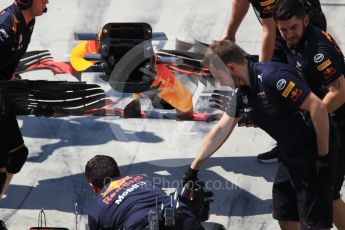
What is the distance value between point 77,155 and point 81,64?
3.60 feet

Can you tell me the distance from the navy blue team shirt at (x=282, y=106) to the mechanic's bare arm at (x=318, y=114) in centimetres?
5

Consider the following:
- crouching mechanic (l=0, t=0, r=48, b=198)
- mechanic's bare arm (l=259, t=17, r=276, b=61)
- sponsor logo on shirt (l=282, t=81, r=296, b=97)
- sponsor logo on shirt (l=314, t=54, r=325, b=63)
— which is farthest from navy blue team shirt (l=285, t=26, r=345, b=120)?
crouching mechanic (l=0, t=0, r=48, b=198)

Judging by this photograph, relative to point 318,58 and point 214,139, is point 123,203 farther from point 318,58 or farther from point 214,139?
point 318,58

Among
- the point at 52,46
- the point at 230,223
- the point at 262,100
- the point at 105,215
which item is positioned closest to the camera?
the point at 105,215

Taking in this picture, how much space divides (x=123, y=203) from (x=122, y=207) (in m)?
0.03

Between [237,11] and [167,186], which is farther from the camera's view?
[237,11]

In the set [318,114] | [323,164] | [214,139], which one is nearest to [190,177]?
[214,139]

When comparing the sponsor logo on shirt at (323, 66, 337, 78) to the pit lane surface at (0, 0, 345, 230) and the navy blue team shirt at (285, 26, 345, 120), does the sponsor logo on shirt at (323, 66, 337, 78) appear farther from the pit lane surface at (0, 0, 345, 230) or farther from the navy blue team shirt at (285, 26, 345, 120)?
the pit lane surface at (0, 0, 345, 230)

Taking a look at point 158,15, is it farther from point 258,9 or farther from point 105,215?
point 105,215

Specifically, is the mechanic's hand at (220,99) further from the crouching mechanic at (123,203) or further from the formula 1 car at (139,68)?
the crouching mechanic at (123,203)

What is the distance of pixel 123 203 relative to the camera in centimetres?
582

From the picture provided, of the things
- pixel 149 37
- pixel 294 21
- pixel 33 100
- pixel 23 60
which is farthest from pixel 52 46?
pixel 294 21

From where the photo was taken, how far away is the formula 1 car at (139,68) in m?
8.80

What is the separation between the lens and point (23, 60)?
31.4ft
